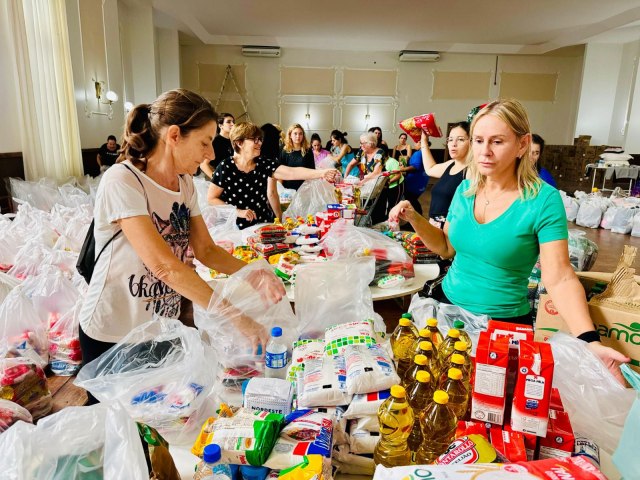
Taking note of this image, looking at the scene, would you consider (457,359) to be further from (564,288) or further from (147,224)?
(147,224)

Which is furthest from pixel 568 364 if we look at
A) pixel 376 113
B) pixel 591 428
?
pixel 376 113

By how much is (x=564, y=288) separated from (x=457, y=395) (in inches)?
21.7

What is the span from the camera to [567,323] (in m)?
1.18

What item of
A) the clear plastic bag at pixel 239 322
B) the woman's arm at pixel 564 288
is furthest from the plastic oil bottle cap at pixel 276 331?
the woman's arm at pixel 564 288

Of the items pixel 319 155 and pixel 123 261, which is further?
pixel 319 155

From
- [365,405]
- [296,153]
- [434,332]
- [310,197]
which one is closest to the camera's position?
[365,405]

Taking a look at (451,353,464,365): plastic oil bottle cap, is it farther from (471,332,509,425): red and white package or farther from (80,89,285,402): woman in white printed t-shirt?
(80,89,285,402): woman in white printed t-shirt

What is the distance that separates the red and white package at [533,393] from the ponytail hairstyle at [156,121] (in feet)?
3.39

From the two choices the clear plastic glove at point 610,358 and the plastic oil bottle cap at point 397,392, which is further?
the clear plastic glove at point 610,358

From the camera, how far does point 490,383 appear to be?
846 mm

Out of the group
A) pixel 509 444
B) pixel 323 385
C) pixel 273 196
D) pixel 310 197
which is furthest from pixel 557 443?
pixel 310 197

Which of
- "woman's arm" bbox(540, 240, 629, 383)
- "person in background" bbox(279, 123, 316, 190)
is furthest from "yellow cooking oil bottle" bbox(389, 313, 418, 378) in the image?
"person in background" bbox(279, 123, 316, 190)

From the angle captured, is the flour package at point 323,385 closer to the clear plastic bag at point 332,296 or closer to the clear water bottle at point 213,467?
the clear water bottle at point 213,467

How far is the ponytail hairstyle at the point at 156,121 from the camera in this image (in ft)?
4.02
